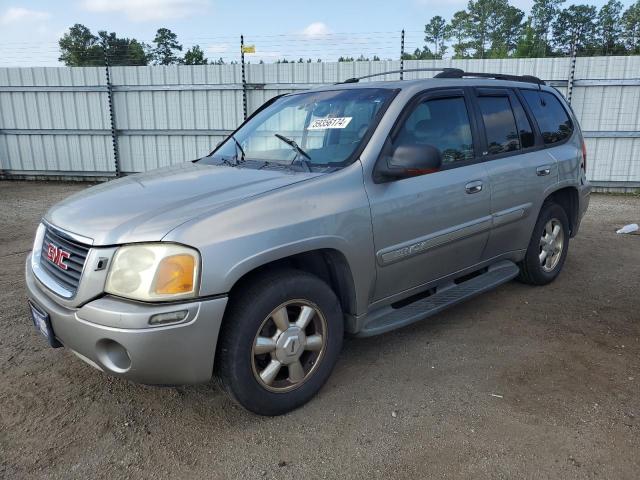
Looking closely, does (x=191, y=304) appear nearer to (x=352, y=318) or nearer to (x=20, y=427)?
(x=352, y=318)

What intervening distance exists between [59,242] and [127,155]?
31.6 ft

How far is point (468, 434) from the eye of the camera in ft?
8.77

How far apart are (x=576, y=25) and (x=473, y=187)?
62.7 meters

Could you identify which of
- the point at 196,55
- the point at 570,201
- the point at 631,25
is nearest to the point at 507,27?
the point at 631,25

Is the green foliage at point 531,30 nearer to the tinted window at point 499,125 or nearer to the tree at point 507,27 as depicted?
the tree at point 507,27

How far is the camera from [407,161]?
2.97m

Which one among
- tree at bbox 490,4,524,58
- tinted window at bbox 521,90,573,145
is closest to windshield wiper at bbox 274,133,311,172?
tinted window at bbox 521,90,573,145

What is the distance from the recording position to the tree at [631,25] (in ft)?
157

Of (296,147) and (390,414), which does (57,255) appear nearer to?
(296,147)

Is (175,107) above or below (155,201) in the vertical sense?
above

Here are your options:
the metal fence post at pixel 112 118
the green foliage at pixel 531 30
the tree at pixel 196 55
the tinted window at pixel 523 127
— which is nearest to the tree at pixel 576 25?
the green foliage at pixel 531 30

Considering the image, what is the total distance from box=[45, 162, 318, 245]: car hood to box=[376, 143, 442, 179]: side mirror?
447 mm

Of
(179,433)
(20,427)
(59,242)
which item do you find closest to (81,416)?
(20,427)

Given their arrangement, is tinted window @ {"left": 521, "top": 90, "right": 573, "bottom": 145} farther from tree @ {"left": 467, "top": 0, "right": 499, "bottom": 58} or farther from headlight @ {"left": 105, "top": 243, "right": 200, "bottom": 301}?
tree @ {"left": 467, "top": 0, "right": 499, "bottom": 58}
